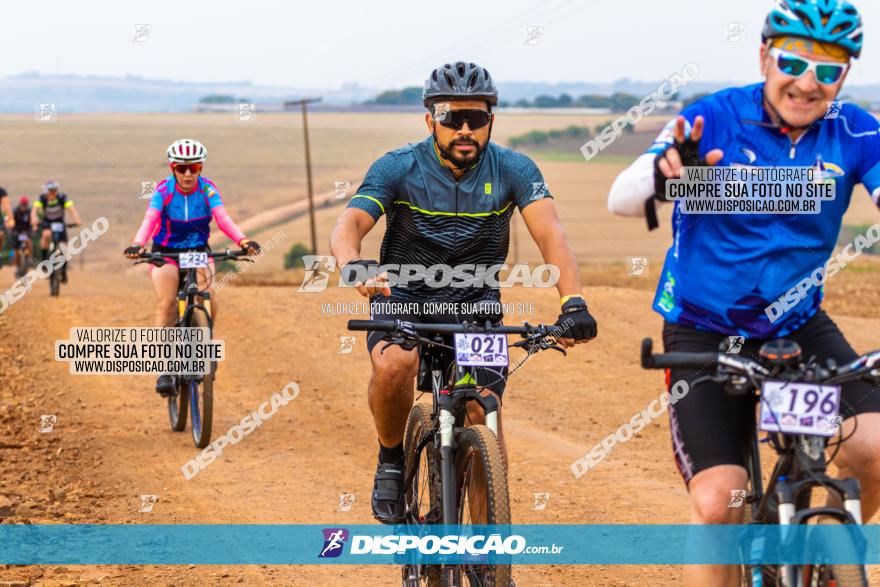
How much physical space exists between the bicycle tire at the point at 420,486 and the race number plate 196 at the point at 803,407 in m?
1.97

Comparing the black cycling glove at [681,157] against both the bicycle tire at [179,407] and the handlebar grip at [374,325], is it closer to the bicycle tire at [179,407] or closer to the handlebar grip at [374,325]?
the handlebar grip at [374,325]

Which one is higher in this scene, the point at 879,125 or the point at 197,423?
the point at 879,125

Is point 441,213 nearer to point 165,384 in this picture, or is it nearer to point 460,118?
point 460,118

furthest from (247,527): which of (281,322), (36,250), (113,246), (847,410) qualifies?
(113,246)

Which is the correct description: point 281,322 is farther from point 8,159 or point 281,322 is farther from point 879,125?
point 8,159

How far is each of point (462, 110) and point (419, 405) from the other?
4.67ft

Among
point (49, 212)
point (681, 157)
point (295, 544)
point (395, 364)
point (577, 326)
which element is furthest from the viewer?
point (49, 212)

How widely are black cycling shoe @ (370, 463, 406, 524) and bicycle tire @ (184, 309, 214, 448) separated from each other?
473 cm

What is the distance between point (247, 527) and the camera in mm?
8320

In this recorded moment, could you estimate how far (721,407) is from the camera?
15.1 feet

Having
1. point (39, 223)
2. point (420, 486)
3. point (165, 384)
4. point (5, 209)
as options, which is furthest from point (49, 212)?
point (420, 486)

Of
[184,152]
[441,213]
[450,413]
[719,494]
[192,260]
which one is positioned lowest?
[719,494]

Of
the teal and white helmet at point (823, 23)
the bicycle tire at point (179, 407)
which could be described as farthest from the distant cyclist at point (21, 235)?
the teal and white helmet at point (823, 23)

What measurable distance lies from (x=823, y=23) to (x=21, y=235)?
2440 cm
